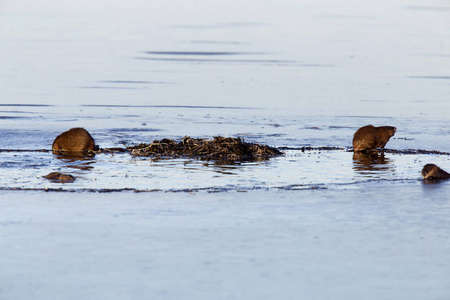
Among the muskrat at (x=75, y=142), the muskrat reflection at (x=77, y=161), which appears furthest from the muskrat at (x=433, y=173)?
the muskrat at (x=75, y=142)

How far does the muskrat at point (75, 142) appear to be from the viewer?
13445 millimetres

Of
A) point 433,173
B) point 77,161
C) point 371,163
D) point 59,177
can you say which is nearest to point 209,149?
point 77,161

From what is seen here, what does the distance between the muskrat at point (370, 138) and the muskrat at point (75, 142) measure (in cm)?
469

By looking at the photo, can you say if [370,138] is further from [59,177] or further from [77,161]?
[59,177]

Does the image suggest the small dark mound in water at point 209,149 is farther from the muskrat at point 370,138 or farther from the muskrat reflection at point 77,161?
the muskrat at point 370,138

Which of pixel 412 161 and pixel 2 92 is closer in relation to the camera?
pixel 412 161

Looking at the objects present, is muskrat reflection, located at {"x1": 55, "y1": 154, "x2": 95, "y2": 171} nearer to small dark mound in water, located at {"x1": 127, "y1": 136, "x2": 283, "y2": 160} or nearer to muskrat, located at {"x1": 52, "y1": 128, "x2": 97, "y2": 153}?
muskrat, located at {"x1": 52, "y1": 128, "x2": 97, "y2": 153}

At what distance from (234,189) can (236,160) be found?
2.73 meters

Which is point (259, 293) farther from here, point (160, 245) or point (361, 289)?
point (160, 245)

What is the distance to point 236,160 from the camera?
12836 millimetres

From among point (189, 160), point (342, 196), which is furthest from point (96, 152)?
point (342, 196)

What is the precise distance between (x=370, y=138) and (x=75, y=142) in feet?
17.0

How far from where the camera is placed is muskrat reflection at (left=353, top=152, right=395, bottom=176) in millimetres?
11938

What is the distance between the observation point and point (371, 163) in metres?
12.7
